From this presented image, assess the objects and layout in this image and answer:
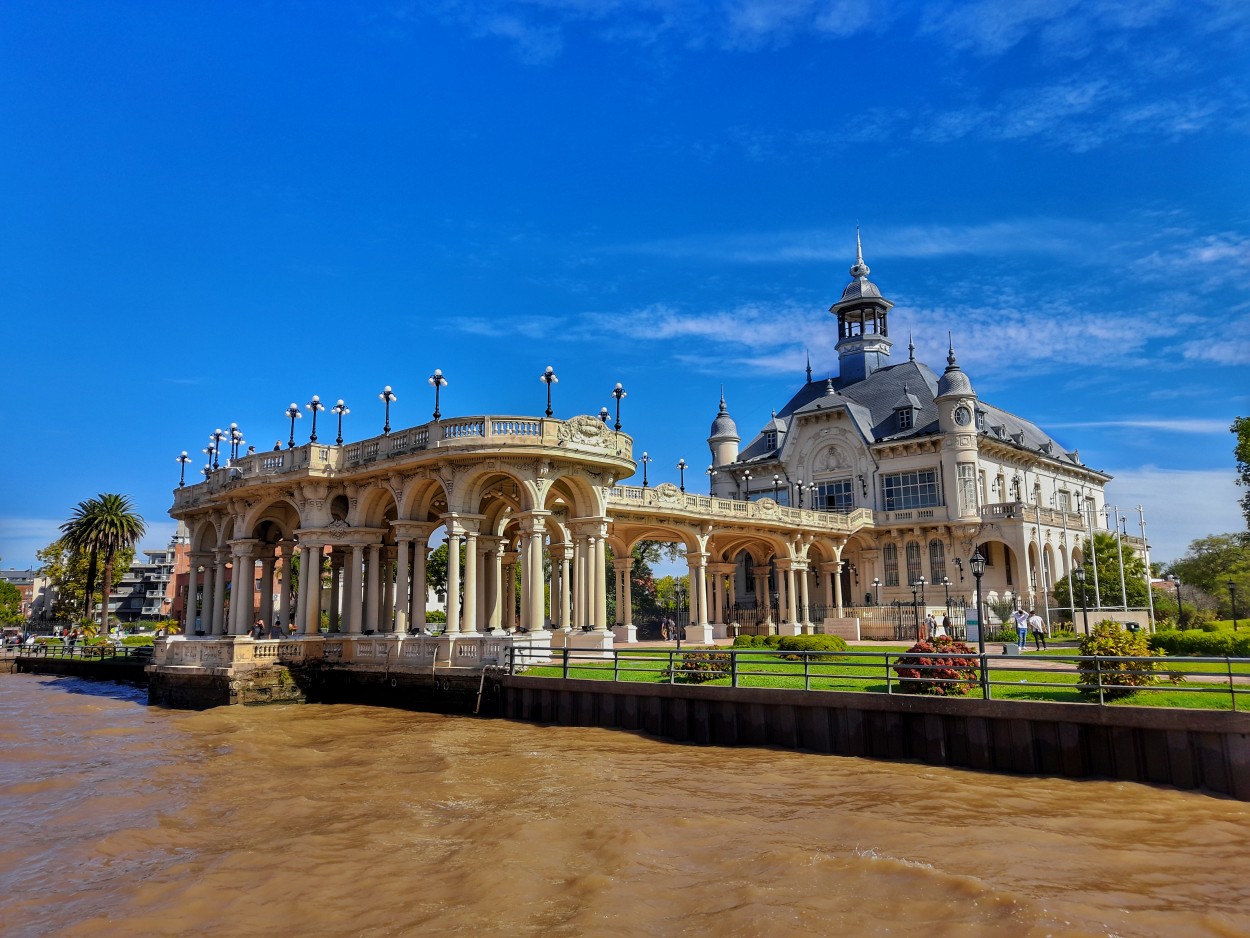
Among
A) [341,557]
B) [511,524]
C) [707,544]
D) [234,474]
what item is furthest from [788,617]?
[234,474]

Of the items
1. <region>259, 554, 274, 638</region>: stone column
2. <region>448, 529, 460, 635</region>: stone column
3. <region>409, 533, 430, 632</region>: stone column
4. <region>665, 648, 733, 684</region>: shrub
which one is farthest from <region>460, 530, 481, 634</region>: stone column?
<region>259, 554, 274, 638</region>: stone column

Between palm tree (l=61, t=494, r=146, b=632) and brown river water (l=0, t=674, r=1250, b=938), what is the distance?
2275 inches

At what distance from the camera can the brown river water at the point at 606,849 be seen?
9141 mm

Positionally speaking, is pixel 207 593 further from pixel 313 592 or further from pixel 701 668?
pixel 701 668

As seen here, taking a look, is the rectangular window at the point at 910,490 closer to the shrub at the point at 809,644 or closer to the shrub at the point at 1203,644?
the shrub at the point at 809,644

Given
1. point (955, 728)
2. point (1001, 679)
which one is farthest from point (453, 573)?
point (955, 728)

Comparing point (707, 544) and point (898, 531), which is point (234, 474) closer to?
point (707, 544)

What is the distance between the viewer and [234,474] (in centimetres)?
3784

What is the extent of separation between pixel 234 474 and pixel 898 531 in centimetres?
3799

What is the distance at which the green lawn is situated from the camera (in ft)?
49.5

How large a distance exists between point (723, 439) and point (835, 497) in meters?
9.54

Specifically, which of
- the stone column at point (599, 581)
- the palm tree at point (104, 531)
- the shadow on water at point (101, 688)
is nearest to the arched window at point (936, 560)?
the stone column at point (599, 581)

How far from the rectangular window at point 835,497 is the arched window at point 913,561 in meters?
4.85

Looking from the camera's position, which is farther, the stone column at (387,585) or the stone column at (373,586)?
the stone column at (387,585)
